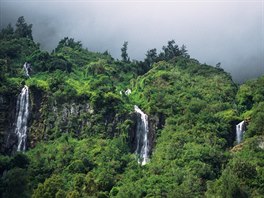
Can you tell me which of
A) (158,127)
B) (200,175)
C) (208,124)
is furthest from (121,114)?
(200,175)

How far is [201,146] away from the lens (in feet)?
222

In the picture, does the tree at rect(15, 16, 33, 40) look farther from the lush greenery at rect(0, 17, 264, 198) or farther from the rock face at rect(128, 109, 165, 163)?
the rock face at rect(128, 109, 165, 163)

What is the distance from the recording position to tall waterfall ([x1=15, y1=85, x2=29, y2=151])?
73938mm

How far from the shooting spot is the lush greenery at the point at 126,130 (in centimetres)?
5841

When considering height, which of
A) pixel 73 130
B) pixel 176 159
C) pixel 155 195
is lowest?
pixel 155 195

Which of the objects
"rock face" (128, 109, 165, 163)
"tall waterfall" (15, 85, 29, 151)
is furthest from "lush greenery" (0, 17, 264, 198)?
"tall waterfall" (15, 85, 29, 151)

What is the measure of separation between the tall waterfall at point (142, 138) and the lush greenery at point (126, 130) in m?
1.05

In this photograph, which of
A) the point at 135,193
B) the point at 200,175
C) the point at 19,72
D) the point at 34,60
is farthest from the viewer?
the point at 34,60

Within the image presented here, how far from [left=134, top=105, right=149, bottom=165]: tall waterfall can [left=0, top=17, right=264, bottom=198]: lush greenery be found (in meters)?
1.05

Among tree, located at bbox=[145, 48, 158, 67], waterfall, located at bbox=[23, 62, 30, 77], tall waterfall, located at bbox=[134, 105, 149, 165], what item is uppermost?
tree, located at bbox=[145, 48, 158, 67]

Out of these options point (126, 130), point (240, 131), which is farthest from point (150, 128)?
point (240, 131)

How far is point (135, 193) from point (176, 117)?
67.4ft

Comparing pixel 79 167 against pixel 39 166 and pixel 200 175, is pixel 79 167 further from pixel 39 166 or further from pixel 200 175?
pixel 200 175

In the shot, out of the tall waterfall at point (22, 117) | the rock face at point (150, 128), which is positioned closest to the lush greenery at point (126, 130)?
the rock face at point (150, 128)
